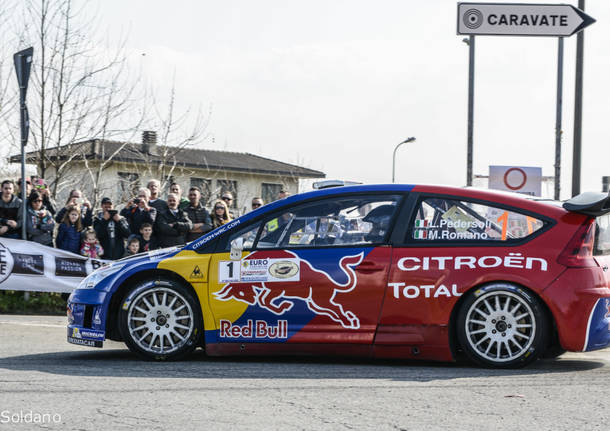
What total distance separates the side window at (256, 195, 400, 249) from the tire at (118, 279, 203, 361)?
2.66 feet

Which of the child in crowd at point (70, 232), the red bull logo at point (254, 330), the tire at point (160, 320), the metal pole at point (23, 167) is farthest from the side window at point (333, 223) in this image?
the child in crowd at point (70, 232)

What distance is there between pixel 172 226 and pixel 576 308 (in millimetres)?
7139

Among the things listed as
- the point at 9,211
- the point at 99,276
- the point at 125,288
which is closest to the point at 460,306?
the point at 125,288

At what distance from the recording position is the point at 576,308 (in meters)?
6.83

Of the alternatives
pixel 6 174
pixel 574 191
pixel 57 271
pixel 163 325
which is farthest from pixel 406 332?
pixel 6 174

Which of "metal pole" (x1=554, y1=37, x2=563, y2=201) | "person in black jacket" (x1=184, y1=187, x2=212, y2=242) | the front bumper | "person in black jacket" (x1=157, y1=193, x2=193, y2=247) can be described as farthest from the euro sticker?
"metal pole" (x1=554, y1=37, x2=563, y2=201)

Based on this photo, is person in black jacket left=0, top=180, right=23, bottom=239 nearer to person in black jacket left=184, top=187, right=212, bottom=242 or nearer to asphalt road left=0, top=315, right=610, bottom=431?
person in black jacket left=184, top=187, right=212, bottom=242

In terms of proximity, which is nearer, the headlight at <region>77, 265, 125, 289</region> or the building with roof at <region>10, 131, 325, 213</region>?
the headlight at <region>77, 265, 125, 289</region>

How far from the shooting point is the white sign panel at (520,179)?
14.0 m

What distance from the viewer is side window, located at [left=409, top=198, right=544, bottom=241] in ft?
23.4

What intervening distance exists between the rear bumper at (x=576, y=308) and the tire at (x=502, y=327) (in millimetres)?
123

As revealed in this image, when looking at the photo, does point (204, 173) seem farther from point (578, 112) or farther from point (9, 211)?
point (9, 211)

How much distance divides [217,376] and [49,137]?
482 inches

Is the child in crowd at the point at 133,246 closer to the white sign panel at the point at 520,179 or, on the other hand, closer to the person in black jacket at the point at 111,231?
the person in black jacket at the point at 111,231
